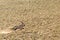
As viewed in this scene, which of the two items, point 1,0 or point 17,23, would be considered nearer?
point 17,23

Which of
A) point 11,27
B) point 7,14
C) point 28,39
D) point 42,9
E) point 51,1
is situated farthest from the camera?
point 51,1

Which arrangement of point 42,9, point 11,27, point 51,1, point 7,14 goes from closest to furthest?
point 11,27 → point 7,14 → point 42,9 → point 51,1

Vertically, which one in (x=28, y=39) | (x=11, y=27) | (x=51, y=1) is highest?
(x=51, y=1)

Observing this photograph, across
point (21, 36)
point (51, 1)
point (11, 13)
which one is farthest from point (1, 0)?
point (21, 36)

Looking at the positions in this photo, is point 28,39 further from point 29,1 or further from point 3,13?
point 29,1

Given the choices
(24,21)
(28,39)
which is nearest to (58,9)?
(24,21)

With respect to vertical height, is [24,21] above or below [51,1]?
below
